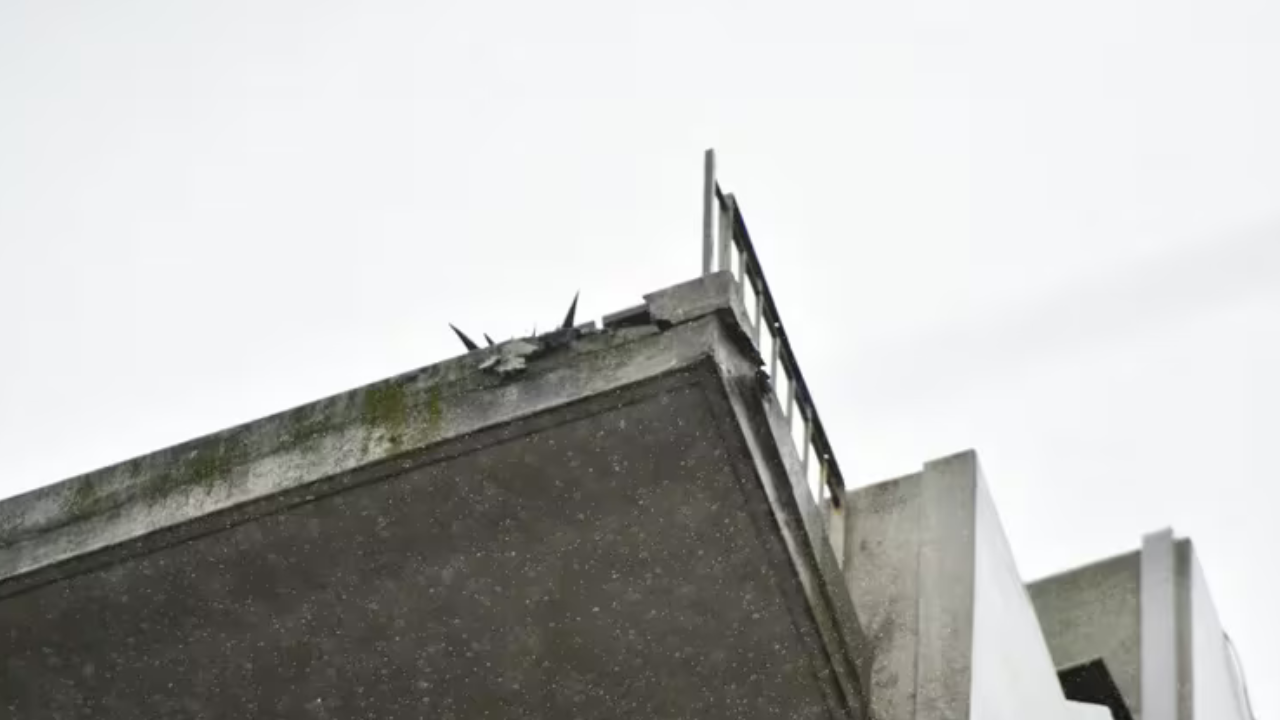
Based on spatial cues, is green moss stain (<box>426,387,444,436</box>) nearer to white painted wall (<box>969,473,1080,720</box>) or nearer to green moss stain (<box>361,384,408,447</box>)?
green moss stain (<box>361,384,408,447</box>)

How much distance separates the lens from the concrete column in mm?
11449

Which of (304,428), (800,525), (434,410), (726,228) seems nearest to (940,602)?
(800,525)

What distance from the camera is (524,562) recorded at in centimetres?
850

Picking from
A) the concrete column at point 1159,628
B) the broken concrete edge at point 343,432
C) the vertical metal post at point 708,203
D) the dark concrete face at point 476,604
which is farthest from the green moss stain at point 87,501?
the concrete column at point 1159,628

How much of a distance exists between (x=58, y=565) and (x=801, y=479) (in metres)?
3.08

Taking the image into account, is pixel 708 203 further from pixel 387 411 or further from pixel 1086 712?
pixel 1086 712

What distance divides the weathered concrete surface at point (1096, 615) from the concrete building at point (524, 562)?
2628 mm

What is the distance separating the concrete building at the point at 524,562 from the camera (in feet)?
27.0

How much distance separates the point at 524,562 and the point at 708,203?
162 cm

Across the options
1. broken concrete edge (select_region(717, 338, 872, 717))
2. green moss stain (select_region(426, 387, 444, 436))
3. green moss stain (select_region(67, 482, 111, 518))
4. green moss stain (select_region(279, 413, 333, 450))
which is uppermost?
green moss stain (select_region(67, 482, 111, 518))

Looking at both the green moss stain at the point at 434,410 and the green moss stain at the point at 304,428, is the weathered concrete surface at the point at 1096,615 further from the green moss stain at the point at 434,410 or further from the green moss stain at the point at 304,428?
the green moss stain at the point at 304,428

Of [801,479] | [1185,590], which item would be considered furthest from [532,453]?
[1185,590]

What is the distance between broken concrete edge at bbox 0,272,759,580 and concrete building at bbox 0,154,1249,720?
11 mm

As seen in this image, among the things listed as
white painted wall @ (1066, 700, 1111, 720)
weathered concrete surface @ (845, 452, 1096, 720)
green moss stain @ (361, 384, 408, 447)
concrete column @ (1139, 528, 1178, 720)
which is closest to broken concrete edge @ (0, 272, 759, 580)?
green moss stain @ (361, 384, 408, 447)
